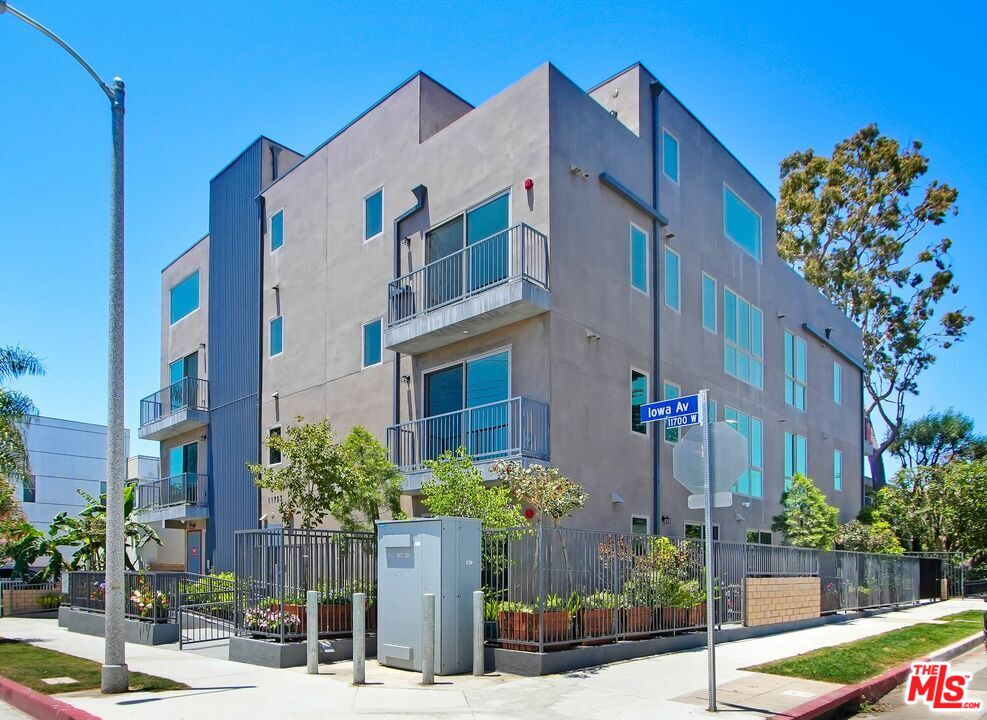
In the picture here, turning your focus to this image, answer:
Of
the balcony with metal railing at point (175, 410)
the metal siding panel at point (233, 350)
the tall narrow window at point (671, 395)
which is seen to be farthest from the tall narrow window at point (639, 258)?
the balcony with metal railing at point (175, 410)

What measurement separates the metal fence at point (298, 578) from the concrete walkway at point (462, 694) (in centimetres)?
71

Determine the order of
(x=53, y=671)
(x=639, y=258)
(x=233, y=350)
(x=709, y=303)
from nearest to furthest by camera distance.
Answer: (x=53, y=671)
(x=639, y=258)
(x=709, y=303)
(x=233, y=350)

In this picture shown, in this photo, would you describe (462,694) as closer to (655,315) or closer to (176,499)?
(655,315)

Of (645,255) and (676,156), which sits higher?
(676,156)

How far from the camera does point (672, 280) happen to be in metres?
21.4

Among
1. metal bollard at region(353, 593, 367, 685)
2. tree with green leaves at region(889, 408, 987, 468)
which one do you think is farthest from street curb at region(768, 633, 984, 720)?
tree with green leaves at region(889, 408, 987, 468)

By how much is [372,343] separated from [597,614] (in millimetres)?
9873

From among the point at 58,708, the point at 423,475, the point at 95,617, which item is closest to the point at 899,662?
the point at 423,475

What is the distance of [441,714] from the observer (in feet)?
32.3

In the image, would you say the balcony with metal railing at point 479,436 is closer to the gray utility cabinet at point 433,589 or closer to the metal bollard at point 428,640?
the gray utility cabinet at point 433,589

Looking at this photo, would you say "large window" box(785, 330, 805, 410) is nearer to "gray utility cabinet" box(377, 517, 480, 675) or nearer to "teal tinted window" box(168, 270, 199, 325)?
"gray utility cabinet" box(377, 517, 480, 675)

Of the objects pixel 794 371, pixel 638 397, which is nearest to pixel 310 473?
pixel 638 397

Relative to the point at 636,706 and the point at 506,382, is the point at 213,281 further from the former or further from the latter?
the point at 636,706

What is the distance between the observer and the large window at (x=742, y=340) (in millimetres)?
23781
